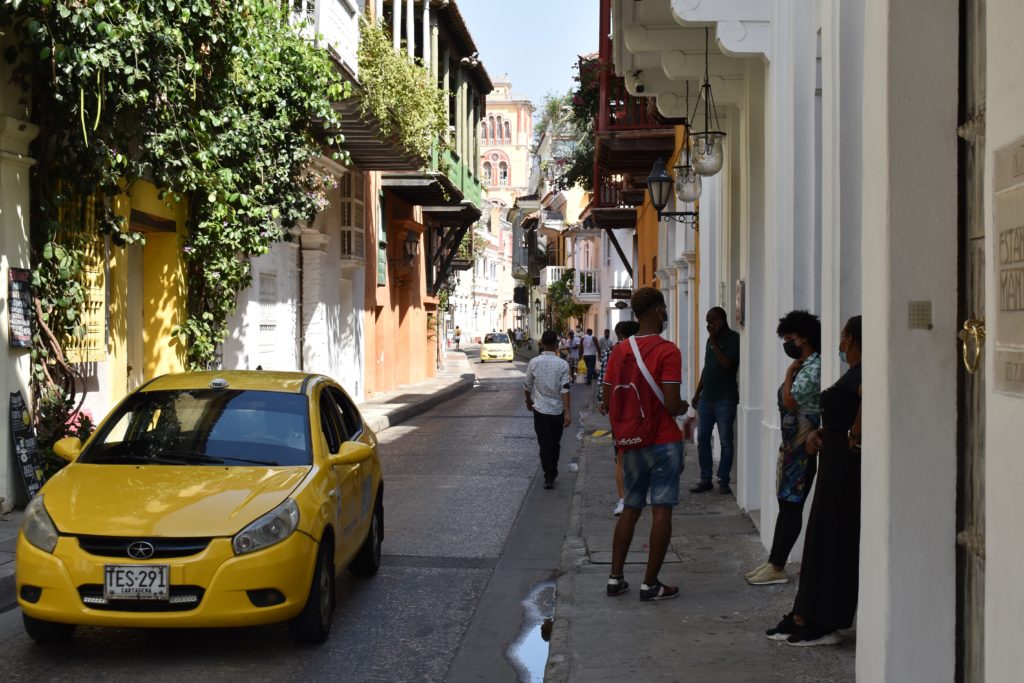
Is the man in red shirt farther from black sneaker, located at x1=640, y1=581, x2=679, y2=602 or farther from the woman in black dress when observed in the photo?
the woman in black dress

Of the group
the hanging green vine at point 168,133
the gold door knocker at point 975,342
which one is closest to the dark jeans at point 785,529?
the gold door knocker at point 975,342

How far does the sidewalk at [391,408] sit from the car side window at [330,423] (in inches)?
87.1

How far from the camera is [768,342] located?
959cm

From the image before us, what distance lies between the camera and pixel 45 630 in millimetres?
6613

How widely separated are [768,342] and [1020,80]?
20.3 feet

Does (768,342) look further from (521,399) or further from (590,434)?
(521,399)

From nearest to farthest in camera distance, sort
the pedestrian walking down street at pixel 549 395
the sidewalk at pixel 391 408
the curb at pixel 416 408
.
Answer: the sidewalk at pixel 391 408, the pedestrian walking down street at pixel 549 395, the curb at pixel 416 408

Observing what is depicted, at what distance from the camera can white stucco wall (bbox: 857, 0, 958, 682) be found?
15.0 feet

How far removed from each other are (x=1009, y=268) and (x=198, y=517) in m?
4.35

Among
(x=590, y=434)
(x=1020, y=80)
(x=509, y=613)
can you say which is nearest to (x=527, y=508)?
(x=509, y=613)

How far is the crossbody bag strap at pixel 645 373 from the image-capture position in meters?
7.52

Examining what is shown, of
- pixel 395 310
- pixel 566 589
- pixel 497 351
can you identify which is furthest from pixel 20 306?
pixel 497 351

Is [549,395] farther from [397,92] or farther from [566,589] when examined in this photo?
[397,92]

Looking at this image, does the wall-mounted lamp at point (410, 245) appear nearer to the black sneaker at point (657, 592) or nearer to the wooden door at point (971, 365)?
the black sneaker at point (657, 592)
